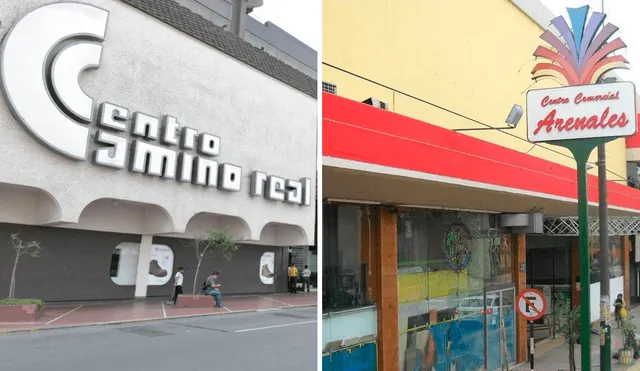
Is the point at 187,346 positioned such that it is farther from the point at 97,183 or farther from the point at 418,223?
the point at 418,223

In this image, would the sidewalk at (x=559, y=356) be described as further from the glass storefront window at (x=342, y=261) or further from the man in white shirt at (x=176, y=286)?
the man in white shirt at (x=176, y=286)

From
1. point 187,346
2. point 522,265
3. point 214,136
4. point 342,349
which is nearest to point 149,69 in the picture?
point 214,136

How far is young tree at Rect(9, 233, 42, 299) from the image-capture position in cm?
790

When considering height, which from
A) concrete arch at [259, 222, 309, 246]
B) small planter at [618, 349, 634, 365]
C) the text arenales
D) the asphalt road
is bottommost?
small planter at [618, 349, 634, 365]

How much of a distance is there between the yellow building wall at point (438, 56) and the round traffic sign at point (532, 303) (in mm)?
2406

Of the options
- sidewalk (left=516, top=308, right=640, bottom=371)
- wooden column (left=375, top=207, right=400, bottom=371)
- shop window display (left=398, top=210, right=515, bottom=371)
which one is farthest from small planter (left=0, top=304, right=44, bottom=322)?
sidewalk (left=516, top=308, right=640, bottom=371)

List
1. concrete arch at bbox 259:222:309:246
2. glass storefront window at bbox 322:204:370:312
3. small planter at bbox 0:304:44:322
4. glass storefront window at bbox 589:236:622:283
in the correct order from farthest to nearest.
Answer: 1. glass storefront window at bbox 589:236:622:283
2. concrete arch at bbox 259:222:309:246
3. small planter at bbox 0:304:44:322
4. glass storefront window at bbox 322:204:370:312

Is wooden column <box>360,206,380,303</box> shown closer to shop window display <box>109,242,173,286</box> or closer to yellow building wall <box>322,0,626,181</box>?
yellow building wall <box>322,0,626,181</box>

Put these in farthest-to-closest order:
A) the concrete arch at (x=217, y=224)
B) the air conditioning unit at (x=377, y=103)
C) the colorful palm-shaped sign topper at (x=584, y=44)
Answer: the concrete arch at (x=217, y=224) < the colorful palm-shaped sign topper at (x=584, y=44) < the air conditioning unit at (x=377, y=103)

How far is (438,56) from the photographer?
23.7ft

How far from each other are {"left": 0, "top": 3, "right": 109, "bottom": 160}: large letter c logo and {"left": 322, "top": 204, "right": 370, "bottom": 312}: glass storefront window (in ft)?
11.2

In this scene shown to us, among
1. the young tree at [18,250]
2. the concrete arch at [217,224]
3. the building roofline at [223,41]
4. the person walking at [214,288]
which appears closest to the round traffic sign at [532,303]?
the concrete arch at [217,224]

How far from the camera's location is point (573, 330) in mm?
9102

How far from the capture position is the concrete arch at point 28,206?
25.8 ft
